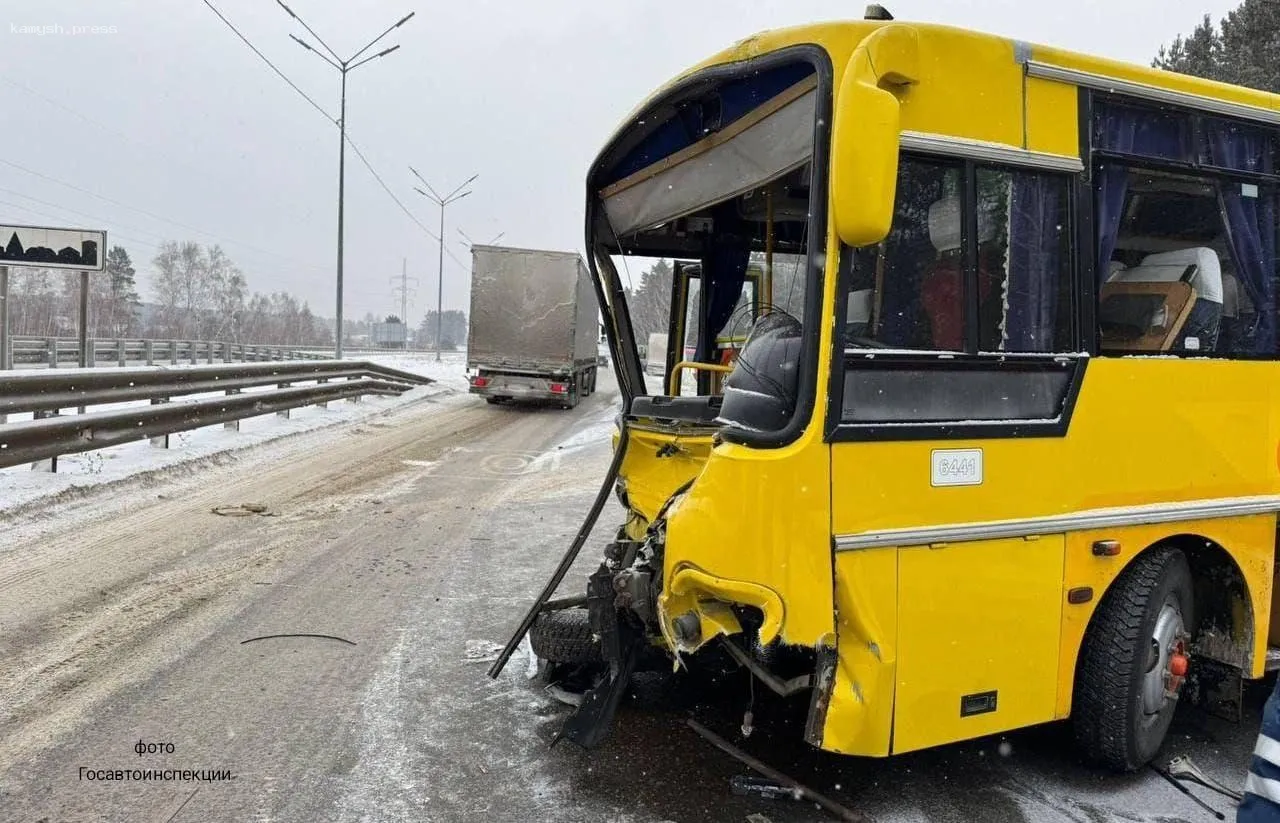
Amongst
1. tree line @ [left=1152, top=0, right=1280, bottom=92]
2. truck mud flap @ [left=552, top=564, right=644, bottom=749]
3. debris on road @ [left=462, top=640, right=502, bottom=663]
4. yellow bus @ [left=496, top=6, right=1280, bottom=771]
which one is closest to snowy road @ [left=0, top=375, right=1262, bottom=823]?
debris on road @ [left=462, top=640, right=502, bottom=663]

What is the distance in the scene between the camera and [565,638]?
3.68m

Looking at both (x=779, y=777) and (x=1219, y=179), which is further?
(x=1219, y=179)

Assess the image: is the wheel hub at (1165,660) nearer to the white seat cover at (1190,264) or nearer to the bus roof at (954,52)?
the white seat cover at (1190,264)

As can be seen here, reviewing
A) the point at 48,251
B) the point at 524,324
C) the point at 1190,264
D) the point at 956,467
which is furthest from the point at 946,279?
the point at 524,324

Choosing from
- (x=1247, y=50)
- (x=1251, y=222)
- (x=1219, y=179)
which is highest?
(x=1247, y=50)

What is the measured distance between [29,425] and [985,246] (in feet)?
24.8

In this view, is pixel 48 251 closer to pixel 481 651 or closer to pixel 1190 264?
pixel 481 651

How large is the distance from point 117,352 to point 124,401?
20.2 m

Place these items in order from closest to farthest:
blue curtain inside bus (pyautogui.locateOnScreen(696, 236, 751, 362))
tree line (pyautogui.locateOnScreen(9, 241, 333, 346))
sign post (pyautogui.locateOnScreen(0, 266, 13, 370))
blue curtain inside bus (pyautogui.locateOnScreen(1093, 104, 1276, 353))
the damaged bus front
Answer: the damaged bus front < blue curtain inside bus (pyautogui.locateOnScreen(1093, 104, 1276, 353)) < blue curtain inside bus (pyautogui.locateOnScreen(696, 236, 751, 362)) < sign post (pyautogui.locateOnScreen(0, 266, 13, 370)) < tree line (pyautogui.locateOnScreen(9, 241, 333, 346))

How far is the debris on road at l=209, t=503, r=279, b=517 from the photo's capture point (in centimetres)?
696

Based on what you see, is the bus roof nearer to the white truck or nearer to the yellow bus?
the yellow bus

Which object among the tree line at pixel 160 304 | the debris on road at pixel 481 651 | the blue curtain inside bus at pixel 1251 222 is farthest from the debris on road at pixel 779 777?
the tree line at pixel 160 304

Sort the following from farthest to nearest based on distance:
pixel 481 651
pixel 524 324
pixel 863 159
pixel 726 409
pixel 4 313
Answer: pixel 524 324, pixel 4 313, pixel 481 651, pixel 726 409, pixel 863 159

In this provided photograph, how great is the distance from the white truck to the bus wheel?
16231 millimetres
